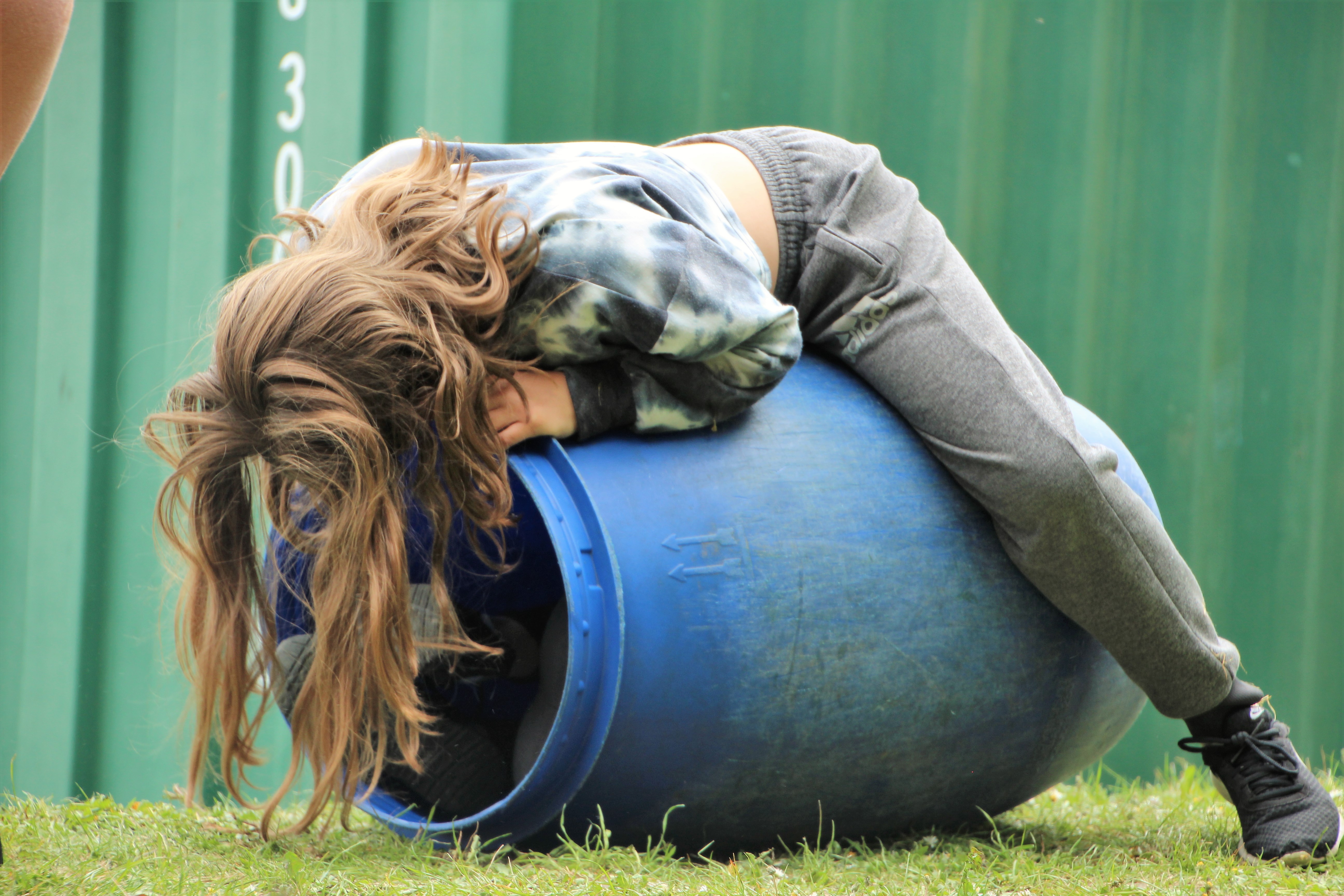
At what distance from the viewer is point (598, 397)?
1.53m

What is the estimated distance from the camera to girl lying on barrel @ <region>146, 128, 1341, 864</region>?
1422mm

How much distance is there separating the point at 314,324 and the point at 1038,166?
2123mm

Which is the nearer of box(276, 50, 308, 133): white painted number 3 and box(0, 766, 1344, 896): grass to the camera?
box(0, 766, 1344, 896): grass

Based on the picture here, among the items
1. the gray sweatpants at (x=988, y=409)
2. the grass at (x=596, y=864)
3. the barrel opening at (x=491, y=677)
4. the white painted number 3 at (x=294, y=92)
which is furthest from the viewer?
the white painted number 3 at (x=294, y=92)

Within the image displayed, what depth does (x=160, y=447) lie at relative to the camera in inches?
60.9

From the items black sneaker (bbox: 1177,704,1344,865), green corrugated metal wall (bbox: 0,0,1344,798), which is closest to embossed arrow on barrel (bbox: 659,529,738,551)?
black sneaker (bbox: 1177,704,1344,865)

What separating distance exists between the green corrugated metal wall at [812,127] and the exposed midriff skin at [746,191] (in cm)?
82

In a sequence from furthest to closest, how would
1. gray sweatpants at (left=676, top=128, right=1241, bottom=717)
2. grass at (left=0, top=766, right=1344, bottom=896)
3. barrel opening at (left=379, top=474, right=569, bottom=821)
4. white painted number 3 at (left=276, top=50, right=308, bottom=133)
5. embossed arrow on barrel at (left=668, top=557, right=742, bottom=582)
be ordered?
white painted number 3 at (left=276, top=50, right=308, bottom=133) < barrel opening at (left=379, top=474, right=569, bottom=821) < gray sweatpants at (left=676, top=128, right=1241, bottom=717) < embossed arrow on barrel at (left=668, top=557, right=742, bottom=582) < grass at (left=0, top=766, right=1344, bottom=896)

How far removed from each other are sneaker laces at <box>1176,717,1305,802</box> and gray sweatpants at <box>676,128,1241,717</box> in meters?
0.08

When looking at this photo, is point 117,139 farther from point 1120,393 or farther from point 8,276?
point 1120,393

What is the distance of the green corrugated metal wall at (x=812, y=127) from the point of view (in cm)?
268

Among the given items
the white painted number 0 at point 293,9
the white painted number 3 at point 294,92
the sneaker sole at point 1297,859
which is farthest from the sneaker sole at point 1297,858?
the white painted number 0 at point 293,9

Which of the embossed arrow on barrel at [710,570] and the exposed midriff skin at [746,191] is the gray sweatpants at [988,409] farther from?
the embossed arrow on barrel at [710,570]

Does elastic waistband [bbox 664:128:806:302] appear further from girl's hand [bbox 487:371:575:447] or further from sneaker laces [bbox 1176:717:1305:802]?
sneaker laces [bbox 1176:717:1305:802]
